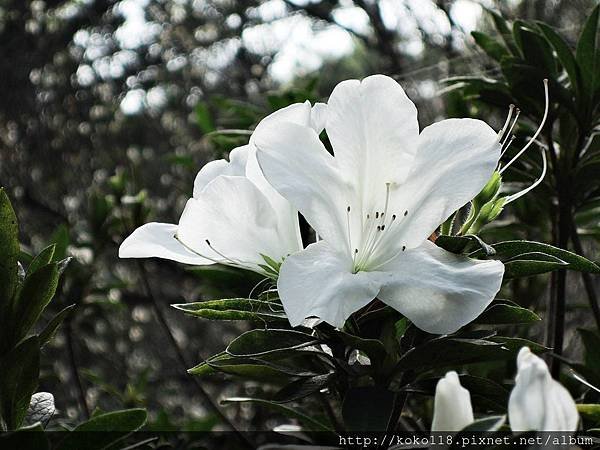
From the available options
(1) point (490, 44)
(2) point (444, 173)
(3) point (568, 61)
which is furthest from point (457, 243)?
(1) point (490, 44)

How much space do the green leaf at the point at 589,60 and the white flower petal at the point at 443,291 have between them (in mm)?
640

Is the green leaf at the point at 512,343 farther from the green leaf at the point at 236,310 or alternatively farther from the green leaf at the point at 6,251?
the green leaf at the point at 6,251

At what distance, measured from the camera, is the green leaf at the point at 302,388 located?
1.00 m

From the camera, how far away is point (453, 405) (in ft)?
2.48

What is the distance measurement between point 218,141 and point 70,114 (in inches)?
104

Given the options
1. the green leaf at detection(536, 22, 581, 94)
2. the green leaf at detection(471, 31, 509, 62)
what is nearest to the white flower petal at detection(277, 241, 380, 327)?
the green leaf at detection(536, 22, 581, 94)

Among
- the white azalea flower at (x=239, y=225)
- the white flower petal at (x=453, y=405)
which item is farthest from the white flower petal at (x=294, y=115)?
the white flower petal at (x=453, y=405)

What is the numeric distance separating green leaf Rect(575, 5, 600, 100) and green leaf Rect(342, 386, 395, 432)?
0.73 metres

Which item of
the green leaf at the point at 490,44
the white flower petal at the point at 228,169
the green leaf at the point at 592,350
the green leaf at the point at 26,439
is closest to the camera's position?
the green leaf at the point at 26,439

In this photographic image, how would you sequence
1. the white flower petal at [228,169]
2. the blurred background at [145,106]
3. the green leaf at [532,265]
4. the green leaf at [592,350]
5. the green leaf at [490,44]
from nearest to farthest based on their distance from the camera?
the green leaf at [532,265] → the white flower petal at [228,169] → the green leaf at [592,350] → the green leaf at [490,44] → the blurred background at [145,106]

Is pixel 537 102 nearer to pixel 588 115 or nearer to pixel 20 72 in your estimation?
pixel 588 115

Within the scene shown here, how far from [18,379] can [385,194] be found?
1.55 feet

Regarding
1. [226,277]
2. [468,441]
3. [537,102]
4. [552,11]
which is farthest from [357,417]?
[552,11]

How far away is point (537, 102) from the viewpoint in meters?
1.45
